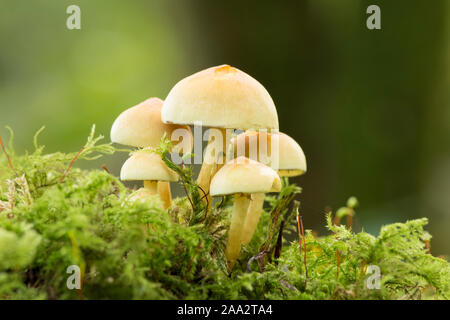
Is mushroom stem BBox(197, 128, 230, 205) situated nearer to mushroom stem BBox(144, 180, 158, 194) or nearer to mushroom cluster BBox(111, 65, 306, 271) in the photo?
mushroom cluster BBox(111, 65, 306, 271)

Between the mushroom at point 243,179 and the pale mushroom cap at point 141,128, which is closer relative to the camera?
the mushroom at point 243,179

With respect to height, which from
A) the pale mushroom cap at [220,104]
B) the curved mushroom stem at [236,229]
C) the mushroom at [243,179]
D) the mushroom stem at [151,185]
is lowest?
the curved mushroom stem at [236,229]

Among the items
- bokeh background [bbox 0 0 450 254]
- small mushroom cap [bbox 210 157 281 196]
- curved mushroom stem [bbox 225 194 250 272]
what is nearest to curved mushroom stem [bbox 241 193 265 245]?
curved mushroom stem [bbox 225 194 250 272]

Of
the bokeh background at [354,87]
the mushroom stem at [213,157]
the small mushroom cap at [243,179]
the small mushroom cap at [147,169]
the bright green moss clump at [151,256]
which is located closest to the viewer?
the bright green moss clump at [151,256]

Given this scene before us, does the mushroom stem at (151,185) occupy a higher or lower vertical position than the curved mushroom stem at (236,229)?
higher

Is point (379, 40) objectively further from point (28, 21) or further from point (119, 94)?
point (28, 21)

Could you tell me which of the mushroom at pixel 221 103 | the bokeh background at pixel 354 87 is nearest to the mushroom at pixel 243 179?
the mushroom at pixel 221 103

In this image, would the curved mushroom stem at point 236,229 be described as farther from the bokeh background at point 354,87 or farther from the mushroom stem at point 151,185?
the bokeh background at point 354,87

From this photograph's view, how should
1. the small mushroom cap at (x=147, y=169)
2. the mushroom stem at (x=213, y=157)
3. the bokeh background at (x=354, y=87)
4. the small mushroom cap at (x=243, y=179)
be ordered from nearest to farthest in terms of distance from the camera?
the small mushroom cap at (x=243, y=179) < the small mushroom cap at (x=147, y=169) < the mushroom stem at (x=213, y=157) < the bokeh background at (x=354, y=87)
